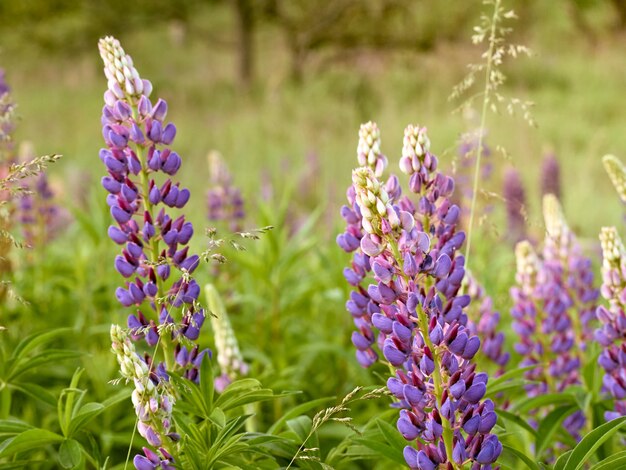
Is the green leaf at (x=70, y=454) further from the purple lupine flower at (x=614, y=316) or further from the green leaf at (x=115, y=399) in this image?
the purple lupine flower at (x=614, y=316)

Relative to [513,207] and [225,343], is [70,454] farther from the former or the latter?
[513,207]

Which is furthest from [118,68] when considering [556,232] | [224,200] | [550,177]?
[550,177]

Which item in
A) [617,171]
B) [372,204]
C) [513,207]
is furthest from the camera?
[513,207]

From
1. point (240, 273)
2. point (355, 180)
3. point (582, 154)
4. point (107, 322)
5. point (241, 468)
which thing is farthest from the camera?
point (582, 154)

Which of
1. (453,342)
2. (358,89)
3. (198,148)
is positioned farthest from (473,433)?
(358,89)

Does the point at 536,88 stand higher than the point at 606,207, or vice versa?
the point at 536,88

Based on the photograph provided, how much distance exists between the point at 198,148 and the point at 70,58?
8195 millimetres

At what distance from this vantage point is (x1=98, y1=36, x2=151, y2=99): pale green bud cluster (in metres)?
1.66

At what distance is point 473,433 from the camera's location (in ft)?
4.44

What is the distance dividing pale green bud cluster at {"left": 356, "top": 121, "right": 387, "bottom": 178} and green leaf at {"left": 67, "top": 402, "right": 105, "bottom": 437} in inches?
27.5

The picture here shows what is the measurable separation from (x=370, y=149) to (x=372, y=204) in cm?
42

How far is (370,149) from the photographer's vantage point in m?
1.74

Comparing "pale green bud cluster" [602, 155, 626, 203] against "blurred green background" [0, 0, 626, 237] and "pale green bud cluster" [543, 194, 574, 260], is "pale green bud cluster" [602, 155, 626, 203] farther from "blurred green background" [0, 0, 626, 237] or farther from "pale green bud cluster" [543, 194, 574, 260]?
"blurred green background" [0, 0, 626, 237]

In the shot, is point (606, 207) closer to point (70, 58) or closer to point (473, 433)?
point (473, 433)
